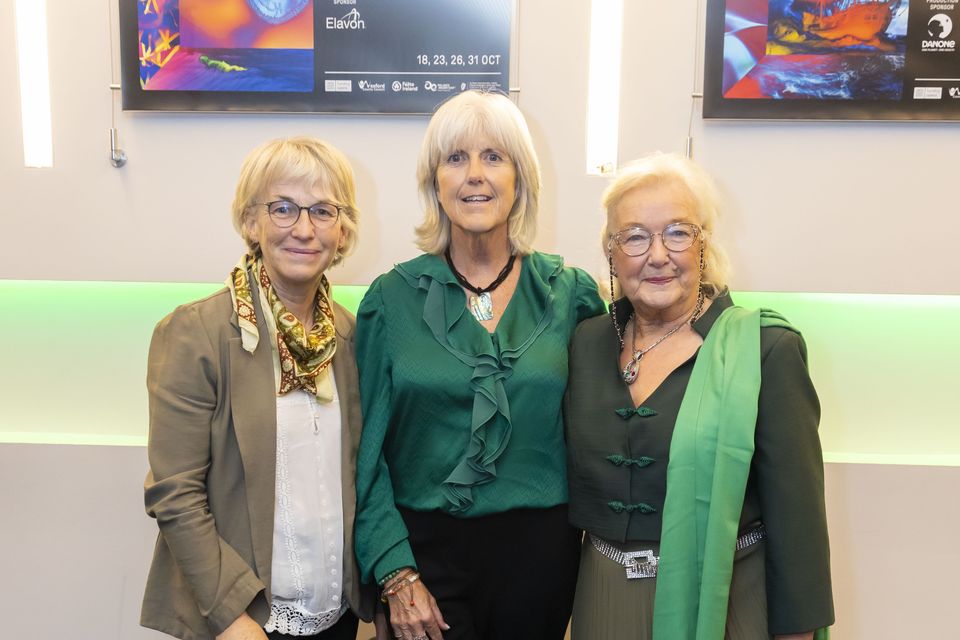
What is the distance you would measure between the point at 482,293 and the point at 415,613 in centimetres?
78

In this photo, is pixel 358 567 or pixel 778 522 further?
pixel 358 567

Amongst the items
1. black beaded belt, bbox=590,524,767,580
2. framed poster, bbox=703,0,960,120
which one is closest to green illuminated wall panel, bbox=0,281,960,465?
framed poster, bbox=703,0,960,120

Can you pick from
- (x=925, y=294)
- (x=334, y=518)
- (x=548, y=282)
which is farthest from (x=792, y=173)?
(x=334, y=518)

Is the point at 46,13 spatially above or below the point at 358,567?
above

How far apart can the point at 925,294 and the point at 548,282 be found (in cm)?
154

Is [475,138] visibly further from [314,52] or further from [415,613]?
[415,613]

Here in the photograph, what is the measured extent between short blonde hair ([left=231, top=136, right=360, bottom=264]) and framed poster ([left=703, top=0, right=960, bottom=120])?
4.60 ft

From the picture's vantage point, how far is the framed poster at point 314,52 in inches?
99.0

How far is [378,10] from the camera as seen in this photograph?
252cm

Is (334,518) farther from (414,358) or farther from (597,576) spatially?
(597,576)

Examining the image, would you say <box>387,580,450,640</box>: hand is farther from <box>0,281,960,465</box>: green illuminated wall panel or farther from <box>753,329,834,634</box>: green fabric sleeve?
<box>0,281,960,465</box>: green illuminated wall panel

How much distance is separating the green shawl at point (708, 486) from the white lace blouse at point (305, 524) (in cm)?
73

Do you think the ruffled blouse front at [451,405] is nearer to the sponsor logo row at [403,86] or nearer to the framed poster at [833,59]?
the sponsor logo row at [403,86]

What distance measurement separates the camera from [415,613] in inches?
68.3
